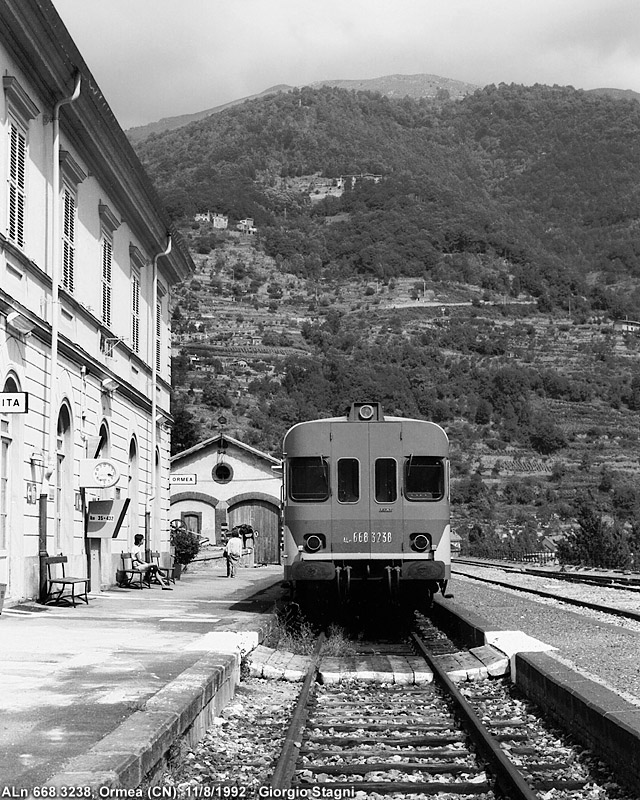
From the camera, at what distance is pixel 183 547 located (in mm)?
33594

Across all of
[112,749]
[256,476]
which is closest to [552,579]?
[256,476]

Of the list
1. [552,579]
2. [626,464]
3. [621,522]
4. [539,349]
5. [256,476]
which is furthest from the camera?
[539,349]

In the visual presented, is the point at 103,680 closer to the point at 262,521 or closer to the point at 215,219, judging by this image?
the point at 262,521

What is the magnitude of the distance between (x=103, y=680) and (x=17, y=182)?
996 cm

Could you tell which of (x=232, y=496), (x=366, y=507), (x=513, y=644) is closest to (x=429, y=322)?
(x=232, y=496)

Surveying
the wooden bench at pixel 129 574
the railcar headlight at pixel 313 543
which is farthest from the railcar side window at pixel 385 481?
the wooden bench at pixel 129 574

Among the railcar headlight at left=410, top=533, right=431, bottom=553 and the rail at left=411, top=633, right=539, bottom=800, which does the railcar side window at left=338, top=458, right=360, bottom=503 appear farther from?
the rail at left=411, top=633, right=539, bottom=800

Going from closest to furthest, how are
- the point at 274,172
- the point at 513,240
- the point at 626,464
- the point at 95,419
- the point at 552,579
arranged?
1. the point at 95,419
2. the point at 552,579
3. the point at 626,464
4. the point at 513,240
5. the point at 274,172

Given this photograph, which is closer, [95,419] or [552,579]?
[95,419]

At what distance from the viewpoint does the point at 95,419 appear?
22734 mm

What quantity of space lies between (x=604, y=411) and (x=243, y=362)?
122 ft

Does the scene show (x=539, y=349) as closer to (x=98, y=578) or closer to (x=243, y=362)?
(x=243, y=362)

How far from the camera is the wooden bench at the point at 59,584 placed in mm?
17922

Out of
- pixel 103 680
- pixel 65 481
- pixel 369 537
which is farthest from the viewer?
pixel 65 481
